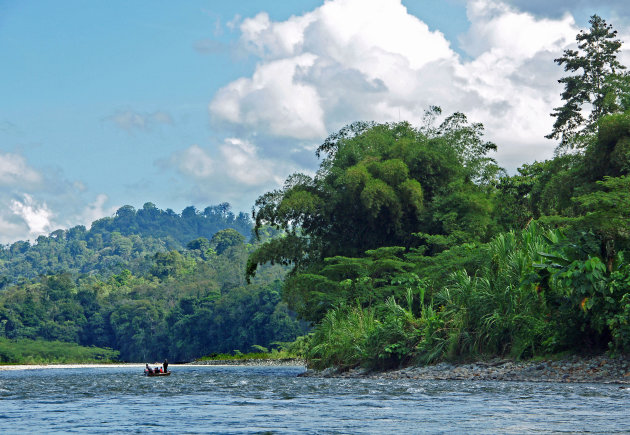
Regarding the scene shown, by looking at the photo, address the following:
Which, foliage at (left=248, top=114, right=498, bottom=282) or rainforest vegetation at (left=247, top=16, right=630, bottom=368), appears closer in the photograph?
rainforest vegetation at (left=247, top=16, right=630, bottom=368)

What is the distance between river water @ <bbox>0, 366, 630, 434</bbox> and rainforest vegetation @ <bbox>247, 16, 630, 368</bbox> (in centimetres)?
291

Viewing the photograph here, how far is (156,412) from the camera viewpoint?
14625mm

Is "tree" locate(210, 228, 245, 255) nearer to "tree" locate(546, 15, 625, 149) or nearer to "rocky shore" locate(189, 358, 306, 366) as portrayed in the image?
"rocky shore" locate(189, 358, 306, 366)

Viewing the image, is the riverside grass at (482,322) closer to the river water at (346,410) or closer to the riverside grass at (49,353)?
the river water at (346,410)

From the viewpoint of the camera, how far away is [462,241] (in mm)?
33906

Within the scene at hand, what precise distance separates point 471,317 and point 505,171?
17.7 metres

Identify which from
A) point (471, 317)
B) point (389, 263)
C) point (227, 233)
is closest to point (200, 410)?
point (471, 317)

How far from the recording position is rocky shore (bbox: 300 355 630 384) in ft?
60.9

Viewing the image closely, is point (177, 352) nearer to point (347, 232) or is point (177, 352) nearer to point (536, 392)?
point (347, 232)

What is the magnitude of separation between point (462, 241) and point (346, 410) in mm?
20775

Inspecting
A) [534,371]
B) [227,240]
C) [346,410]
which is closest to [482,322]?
Result: [534,371]

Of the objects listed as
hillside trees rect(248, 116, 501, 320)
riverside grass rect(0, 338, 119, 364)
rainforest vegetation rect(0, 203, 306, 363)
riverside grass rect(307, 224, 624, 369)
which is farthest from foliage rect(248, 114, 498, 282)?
riverside grass rect(0, 338, 119, 364)

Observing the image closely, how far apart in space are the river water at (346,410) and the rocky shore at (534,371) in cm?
102

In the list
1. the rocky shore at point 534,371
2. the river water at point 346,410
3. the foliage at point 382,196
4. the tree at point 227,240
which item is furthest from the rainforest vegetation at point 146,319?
the river water at point 346,410
